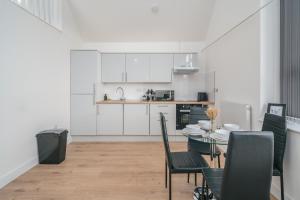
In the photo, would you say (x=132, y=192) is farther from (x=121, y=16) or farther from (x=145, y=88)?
(x=121, y=16)

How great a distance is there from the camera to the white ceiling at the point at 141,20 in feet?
14.1

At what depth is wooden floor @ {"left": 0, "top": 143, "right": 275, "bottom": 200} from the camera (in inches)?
91.7

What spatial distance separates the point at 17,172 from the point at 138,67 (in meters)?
3.23

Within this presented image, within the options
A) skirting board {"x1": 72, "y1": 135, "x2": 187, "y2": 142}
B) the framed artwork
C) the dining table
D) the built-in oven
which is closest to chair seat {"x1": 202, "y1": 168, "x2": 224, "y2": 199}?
the dining table

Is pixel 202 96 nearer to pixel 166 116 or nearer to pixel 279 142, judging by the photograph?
pixel 166 116

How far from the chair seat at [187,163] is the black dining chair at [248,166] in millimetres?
586

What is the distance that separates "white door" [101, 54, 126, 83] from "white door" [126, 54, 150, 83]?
15cm

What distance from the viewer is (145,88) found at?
5.26 m

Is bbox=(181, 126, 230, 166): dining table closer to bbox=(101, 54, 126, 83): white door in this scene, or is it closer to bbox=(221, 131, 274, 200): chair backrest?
bbox=(221, 131, 274, 200): chair backrest

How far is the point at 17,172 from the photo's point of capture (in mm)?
2809

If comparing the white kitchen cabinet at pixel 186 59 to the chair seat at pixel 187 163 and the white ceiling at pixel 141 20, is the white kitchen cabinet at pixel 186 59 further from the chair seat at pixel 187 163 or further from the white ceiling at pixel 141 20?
the chair seat at pixel 187 163

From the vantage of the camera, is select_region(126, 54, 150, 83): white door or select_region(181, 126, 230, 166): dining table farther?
select_region(126, 54, 150, 83): white door

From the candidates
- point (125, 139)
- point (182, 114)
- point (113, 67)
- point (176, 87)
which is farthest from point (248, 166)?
point (113, 67)

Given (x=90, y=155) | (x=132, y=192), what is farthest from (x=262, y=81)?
(x=90, y=155)
